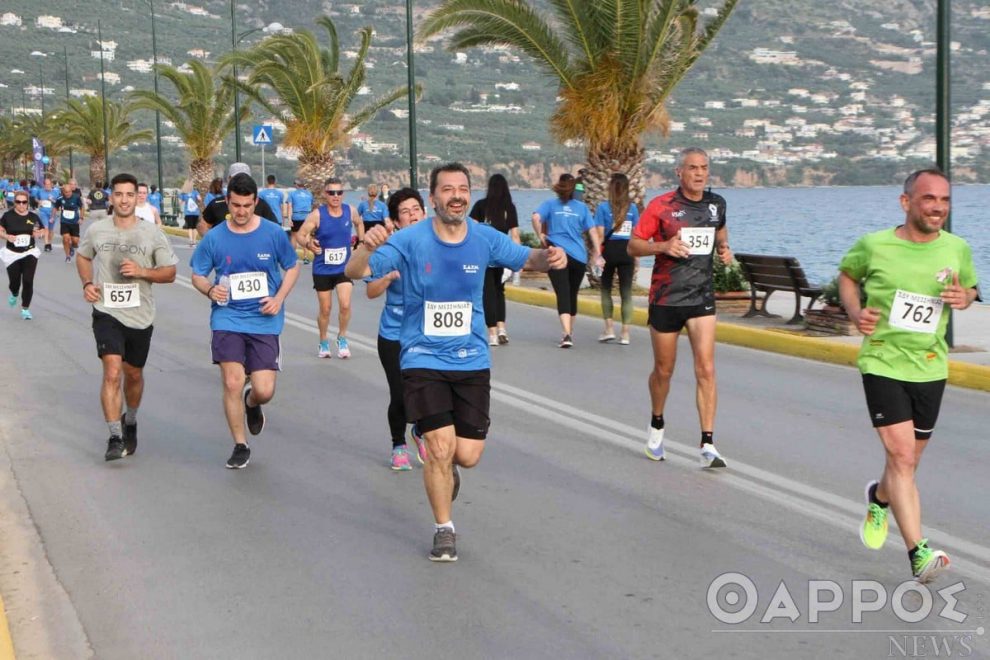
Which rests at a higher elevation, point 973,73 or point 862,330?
point 973,73

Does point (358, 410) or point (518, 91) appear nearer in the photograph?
point (358, 410)

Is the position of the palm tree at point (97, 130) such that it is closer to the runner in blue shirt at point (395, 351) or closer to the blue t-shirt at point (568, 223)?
the blue t-shirt at point (568, 223)

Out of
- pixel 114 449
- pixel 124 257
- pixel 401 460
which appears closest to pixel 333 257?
pixel 124 257

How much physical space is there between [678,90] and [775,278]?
14988 centimetres

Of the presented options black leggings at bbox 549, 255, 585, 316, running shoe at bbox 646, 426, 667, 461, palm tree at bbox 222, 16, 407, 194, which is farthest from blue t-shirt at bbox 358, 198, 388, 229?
running shoe at bbox 646, 426, 667, 461

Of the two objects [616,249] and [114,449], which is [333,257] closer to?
[616,249]

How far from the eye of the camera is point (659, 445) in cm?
907

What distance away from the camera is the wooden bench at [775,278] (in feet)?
54.9

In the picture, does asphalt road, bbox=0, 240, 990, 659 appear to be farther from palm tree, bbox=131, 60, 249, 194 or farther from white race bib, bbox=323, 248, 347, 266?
palm tree, bbox=131, 60, 249, 194

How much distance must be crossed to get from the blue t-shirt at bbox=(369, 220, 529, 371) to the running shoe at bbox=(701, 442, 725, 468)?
2419mm

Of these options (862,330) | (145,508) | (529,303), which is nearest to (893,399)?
(862,330)

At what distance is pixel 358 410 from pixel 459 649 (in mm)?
6039

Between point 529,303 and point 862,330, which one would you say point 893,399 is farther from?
point 529,303

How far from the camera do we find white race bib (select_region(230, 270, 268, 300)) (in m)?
9.03
